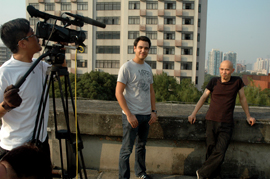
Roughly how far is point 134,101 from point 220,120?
1.04 meters

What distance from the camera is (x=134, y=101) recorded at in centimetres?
273

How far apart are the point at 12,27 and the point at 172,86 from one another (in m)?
46.1

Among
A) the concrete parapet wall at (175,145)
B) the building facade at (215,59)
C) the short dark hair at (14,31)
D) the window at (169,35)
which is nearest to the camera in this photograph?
the short dark hair at (14,31)

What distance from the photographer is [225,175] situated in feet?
10.2

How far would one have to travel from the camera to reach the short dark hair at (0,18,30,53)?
73.8 inches

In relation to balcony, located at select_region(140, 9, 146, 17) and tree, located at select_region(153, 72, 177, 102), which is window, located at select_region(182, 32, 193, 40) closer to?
balcony, located at select_region(140, 9, 146, 17)

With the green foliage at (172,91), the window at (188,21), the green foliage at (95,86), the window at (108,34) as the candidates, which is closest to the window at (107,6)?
the window at (108,34)

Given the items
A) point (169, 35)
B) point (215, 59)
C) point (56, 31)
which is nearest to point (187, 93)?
point (169, 35)

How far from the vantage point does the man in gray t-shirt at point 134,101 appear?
2670 millimetres

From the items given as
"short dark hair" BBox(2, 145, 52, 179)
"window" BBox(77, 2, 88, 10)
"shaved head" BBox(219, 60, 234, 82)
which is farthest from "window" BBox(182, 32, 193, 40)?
"short dark hair" BBox(2, 145, 52, 179)

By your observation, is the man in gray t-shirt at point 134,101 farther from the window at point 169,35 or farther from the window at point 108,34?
the window at point 108,34

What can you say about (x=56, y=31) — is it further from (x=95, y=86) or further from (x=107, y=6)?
(x=107, y=6)

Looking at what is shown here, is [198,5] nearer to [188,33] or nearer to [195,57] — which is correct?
[188,33]

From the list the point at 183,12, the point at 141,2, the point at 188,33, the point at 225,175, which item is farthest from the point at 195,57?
the point at 225,175
